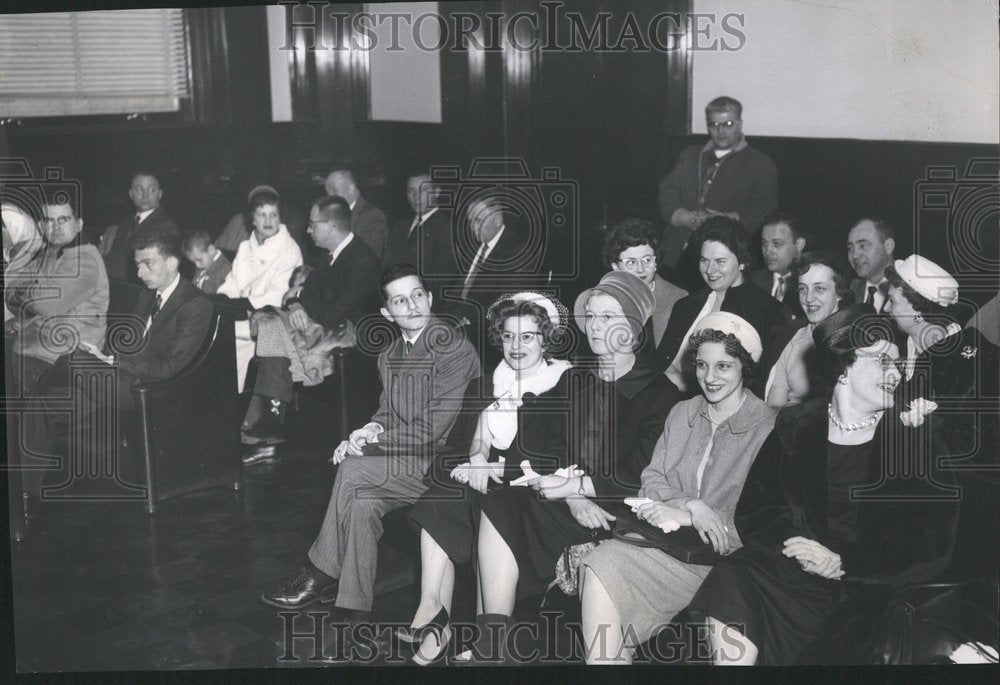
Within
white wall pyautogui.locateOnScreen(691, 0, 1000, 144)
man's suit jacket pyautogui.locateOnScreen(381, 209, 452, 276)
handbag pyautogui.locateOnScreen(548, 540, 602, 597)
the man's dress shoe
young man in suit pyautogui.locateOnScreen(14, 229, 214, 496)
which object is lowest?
the man's dress shoe

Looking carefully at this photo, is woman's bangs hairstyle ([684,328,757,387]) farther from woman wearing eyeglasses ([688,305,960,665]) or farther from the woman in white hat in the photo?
woman wearing eyeglasses ([688,305,960,665])

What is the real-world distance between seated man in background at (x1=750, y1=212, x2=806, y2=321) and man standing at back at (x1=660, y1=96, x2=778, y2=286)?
8 centimetres

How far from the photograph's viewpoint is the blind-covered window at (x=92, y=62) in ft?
18.4

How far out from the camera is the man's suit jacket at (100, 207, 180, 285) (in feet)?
18.4

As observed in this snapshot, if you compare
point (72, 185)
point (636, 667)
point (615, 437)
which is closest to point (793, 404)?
point (615, 437)

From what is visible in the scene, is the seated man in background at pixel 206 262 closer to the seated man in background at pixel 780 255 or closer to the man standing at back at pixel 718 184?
the man standing at back at pixel 718 184

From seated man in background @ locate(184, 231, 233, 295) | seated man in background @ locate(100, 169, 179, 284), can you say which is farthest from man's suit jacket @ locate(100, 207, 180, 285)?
seated man in background @ locate(184, 231, 233, 295)

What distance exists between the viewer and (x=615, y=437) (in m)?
4.98

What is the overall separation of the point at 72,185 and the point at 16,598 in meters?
1.97

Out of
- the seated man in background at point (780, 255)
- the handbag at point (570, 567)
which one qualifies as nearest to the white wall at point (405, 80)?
the seated man in background at point (780, 255)

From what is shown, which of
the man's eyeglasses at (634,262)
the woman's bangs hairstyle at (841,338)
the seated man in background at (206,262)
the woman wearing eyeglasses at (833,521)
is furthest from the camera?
the seated man in background at (206,262)

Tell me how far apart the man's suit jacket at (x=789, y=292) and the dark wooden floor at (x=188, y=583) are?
170cm

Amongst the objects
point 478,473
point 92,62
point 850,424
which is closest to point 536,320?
point 478,473

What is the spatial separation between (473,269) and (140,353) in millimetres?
1672
